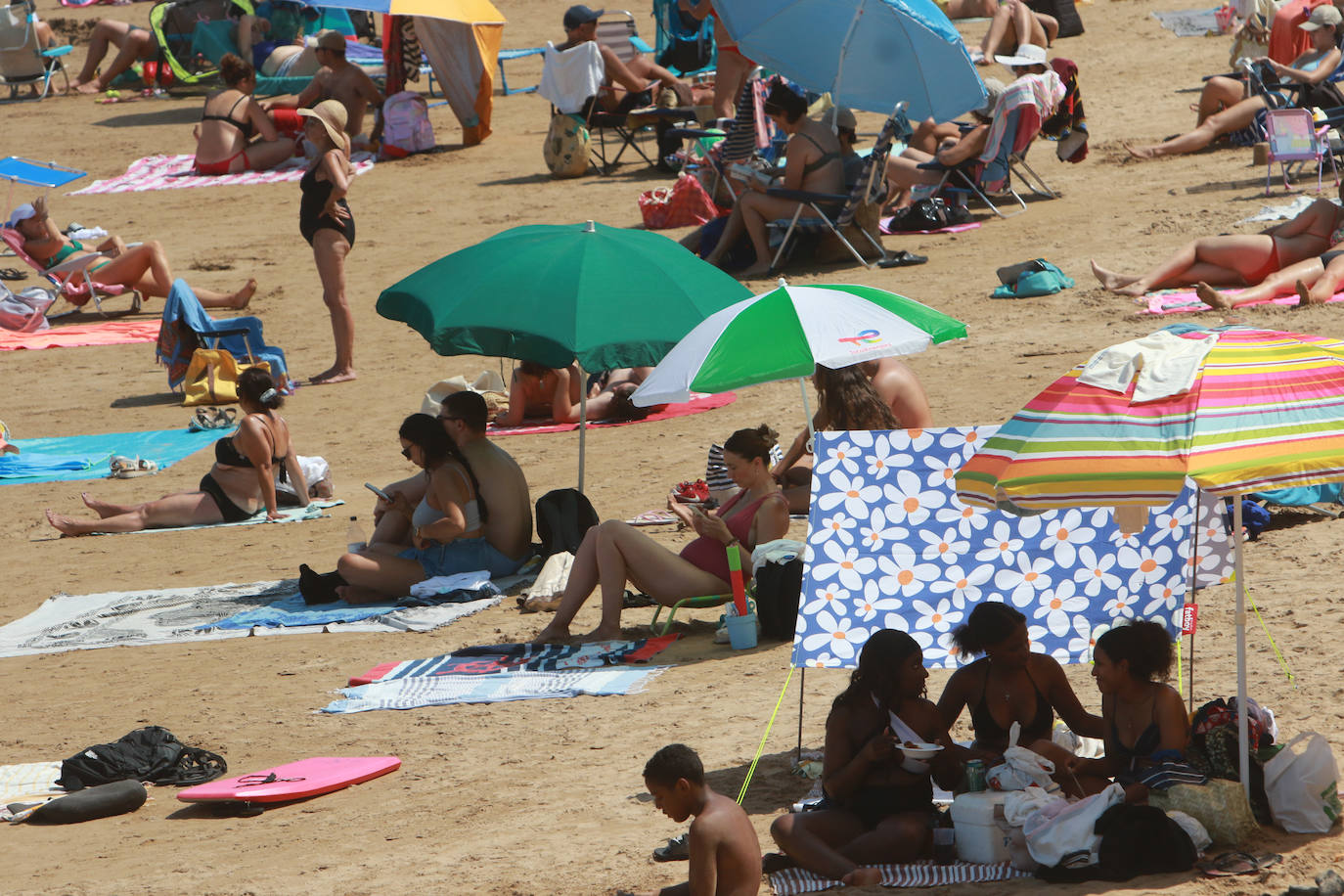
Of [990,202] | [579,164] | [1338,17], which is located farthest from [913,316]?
[579,164]

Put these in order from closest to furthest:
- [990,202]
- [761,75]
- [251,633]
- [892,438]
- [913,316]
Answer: [892,438] → [913,316] → [251,633] → [990,202] → [761,75]

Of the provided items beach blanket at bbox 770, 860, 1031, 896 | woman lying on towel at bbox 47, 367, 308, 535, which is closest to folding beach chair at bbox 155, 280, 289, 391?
woman lying on towel at bbox 47, 367, 308, 535

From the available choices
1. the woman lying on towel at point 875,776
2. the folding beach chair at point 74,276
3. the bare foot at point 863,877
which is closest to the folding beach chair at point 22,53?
the folding beach chair at point 74,276

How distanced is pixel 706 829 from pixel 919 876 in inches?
23.4

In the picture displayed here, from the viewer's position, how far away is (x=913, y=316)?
235 inches

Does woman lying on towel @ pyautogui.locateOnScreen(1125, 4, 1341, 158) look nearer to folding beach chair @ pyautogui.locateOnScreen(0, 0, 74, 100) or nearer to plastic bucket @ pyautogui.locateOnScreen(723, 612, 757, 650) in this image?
plastic bucket @ pyautogui.locateOnScreen(723, 612, 757, 650)

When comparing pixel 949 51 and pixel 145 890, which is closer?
pixel 145 890

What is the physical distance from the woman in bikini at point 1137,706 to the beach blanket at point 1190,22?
630 inches

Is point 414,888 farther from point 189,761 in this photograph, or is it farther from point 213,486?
point 213,486

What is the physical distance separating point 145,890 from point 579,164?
12.3 metres

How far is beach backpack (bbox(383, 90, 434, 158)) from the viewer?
1744 centimetres

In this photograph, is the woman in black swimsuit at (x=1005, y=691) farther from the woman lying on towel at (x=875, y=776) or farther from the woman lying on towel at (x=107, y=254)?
the woman lying on towel at (x=107, y=254)

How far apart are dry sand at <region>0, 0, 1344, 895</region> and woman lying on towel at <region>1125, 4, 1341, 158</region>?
0.74 ft

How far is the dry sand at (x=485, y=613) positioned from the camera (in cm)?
448
